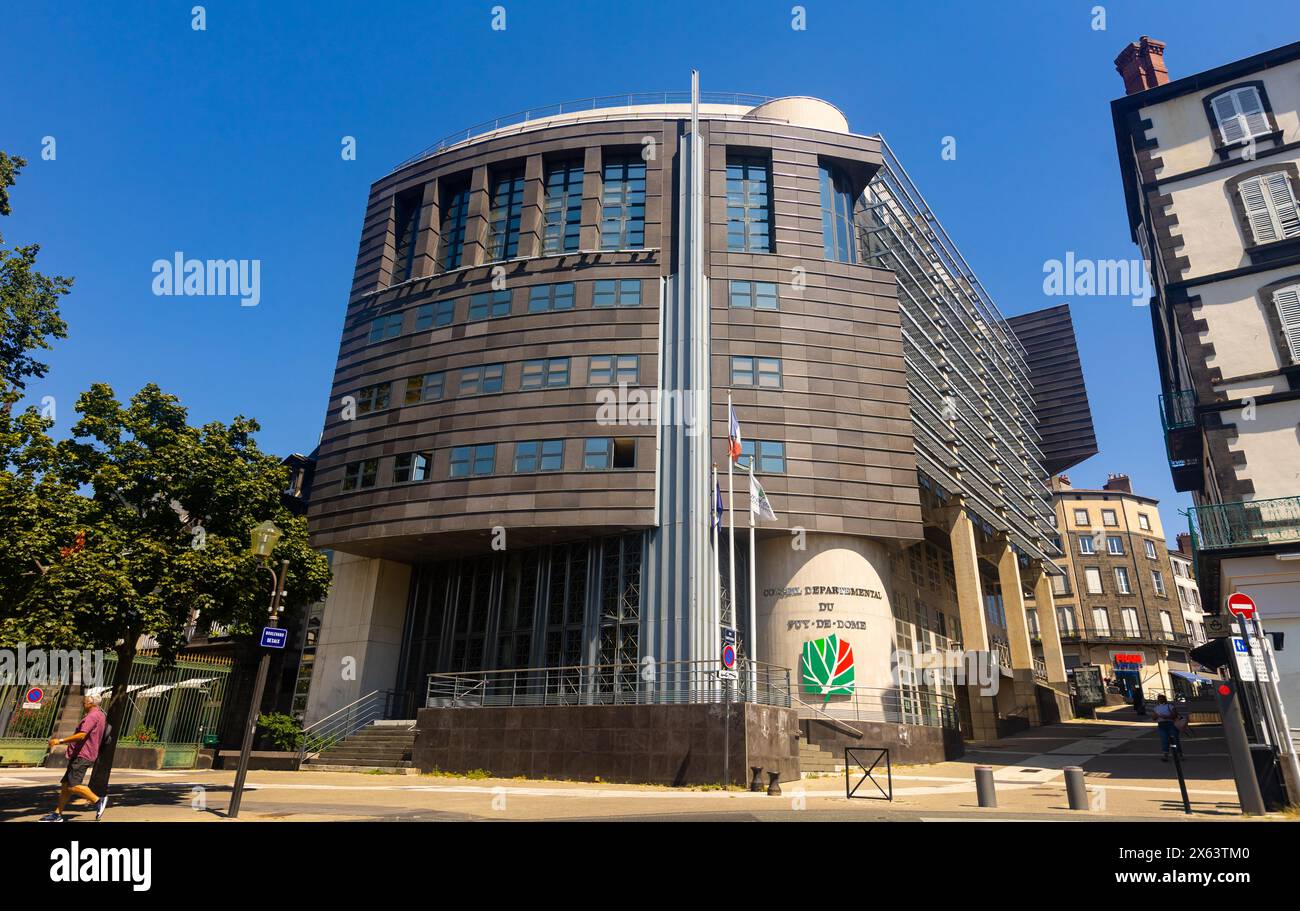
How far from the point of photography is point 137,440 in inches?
707

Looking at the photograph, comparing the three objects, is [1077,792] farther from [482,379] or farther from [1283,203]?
[482,379]

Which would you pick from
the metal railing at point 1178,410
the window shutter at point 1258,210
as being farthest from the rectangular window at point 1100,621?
the window shutter at point 1258,210

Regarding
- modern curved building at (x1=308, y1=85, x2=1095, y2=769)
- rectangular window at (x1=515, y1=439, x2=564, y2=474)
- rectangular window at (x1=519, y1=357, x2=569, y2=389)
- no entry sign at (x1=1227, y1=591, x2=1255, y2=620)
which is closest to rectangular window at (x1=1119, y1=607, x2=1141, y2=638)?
modern curved building at (x1=308, y1=85, x2=1095, y2=769)

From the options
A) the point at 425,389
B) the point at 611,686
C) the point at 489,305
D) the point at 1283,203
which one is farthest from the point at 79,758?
the point at 1283,203

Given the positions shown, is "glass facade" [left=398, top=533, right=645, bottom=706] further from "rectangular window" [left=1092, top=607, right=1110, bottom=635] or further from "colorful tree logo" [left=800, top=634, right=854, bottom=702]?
"rectangular window" [left=1092, top=607, right=1110, bottom=635]

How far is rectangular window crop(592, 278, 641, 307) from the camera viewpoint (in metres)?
35.0

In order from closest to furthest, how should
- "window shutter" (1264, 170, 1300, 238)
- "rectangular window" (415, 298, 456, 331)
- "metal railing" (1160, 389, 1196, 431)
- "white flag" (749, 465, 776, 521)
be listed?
"window shutter" (1264, 170, 1300, 238) < "white flag" (749, 465, 776, 521) < "metal railing" (1160, 389, 1196, 431) < "rectangular window" (415, 298, 456, 331)

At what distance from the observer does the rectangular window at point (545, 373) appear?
33.9 meters

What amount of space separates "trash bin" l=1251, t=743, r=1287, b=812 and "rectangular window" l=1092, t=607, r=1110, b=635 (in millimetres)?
64568

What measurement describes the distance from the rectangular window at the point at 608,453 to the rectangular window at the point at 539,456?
1.11 metres

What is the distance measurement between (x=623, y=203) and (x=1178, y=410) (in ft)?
83.4

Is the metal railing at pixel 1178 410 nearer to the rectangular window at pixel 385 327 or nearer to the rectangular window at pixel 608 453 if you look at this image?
the rectangular window at pixel 608 453

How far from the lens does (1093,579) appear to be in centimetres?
7219
